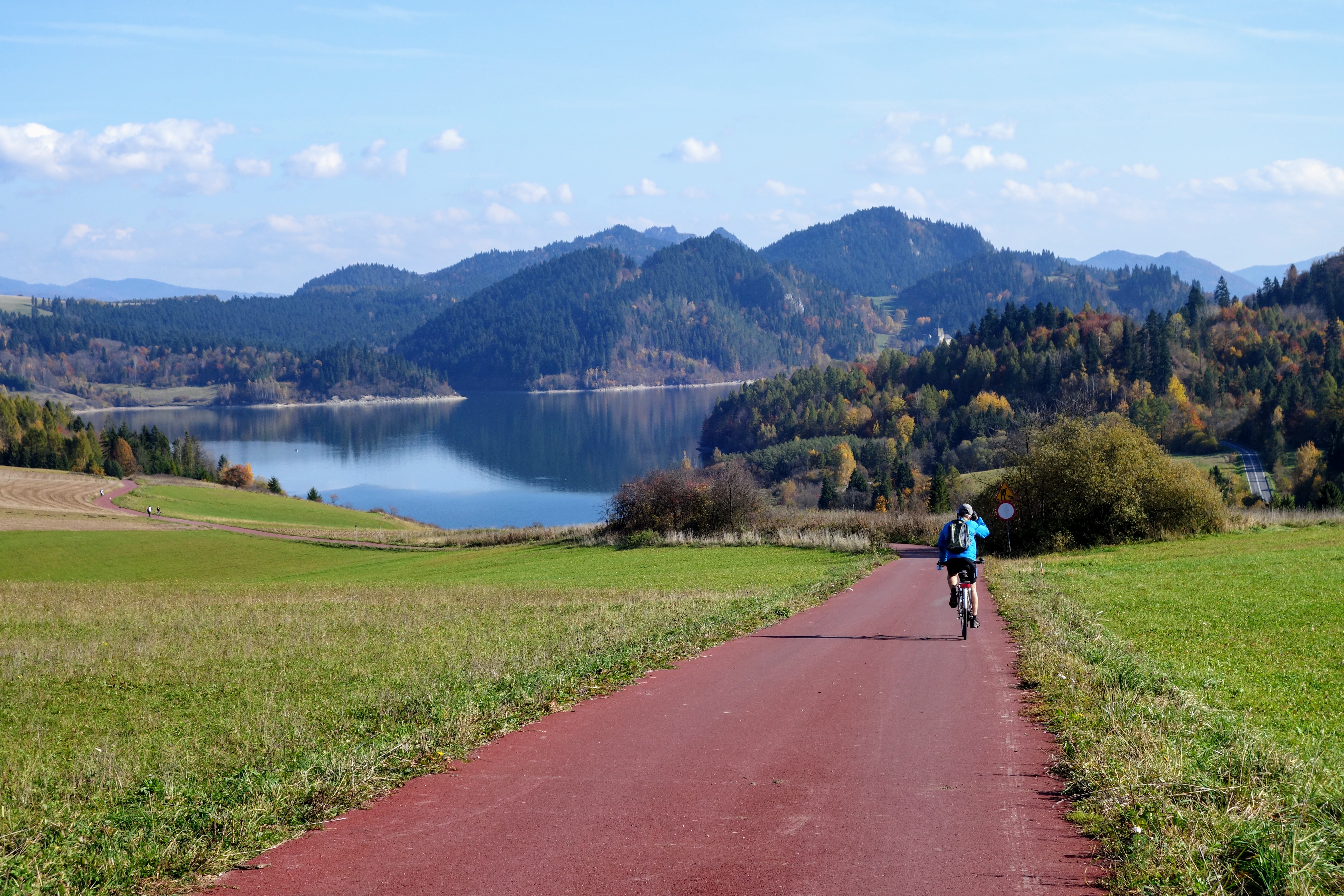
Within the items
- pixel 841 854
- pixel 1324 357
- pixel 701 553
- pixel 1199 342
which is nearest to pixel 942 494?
pixel 701 553

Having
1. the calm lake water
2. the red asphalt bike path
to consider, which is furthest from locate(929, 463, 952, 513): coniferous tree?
the red asphalt bike path

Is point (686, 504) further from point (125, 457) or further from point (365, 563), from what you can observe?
point (125, 457)

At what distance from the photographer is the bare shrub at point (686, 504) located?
54812mm

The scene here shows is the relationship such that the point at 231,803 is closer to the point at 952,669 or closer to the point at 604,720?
the point at 604,720

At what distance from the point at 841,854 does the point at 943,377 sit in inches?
6968

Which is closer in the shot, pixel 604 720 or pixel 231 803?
pixel 231 803

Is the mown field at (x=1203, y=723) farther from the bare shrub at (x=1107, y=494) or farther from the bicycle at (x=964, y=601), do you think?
the bare shrub at (x=1107, y=494)

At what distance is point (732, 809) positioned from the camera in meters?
6.77

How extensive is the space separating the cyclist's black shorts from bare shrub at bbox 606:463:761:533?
38.6 m

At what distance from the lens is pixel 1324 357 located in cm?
13950

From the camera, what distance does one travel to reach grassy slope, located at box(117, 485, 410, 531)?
77750mm

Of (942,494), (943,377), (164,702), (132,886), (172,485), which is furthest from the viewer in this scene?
(943,377)

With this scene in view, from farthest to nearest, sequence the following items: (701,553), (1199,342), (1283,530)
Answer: (1199,342)
(701,553)
(1283,530)

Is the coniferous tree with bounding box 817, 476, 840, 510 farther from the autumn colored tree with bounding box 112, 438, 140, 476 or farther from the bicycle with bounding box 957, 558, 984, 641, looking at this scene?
Answer: the bicycle with bounding box 957, 558, 984, 641
